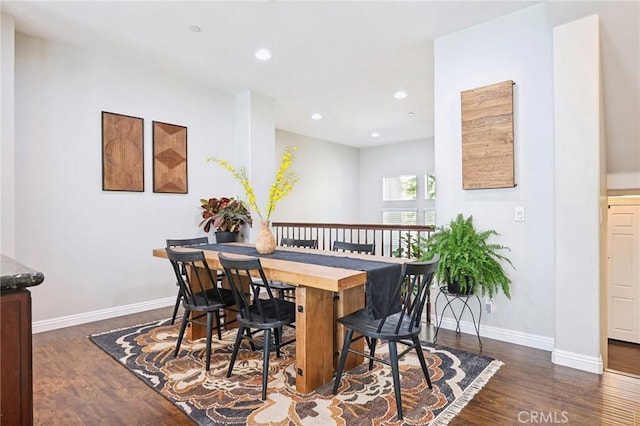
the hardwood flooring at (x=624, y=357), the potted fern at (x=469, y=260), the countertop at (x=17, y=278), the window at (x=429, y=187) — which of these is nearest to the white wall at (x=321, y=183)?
the window at (x=429, y=187)

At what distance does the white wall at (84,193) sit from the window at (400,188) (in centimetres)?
554

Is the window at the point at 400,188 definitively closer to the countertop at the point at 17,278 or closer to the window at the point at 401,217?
the window at the point at 401,217

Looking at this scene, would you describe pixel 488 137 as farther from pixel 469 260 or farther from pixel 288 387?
pixel 288 387

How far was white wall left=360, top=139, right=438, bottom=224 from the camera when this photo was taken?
8.47 meters

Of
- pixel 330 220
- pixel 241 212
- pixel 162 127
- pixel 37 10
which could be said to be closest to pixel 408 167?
pixel 330 220

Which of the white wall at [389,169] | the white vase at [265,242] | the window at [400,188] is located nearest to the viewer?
the white vase at [265,242]

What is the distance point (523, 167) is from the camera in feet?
10.3

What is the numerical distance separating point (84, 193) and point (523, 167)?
4490 millimetres

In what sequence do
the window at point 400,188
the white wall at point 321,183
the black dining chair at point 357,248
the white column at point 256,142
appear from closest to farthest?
the black dining chair at point 357,248 → the white column at point 256,142 → the white wall at point 321,183 → the window at point 400,188

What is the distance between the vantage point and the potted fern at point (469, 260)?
3.03 metres

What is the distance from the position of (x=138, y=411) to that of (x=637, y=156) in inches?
174

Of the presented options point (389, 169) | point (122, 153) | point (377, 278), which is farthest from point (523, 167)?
point (389, 169)

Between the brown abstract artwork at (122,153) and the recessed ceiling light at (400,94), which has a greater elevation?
the recessed ceiling light at (400,94)

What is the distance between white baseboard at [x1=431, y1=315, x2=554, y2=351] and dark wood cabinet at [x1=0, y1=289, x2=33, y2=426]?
333 cm
